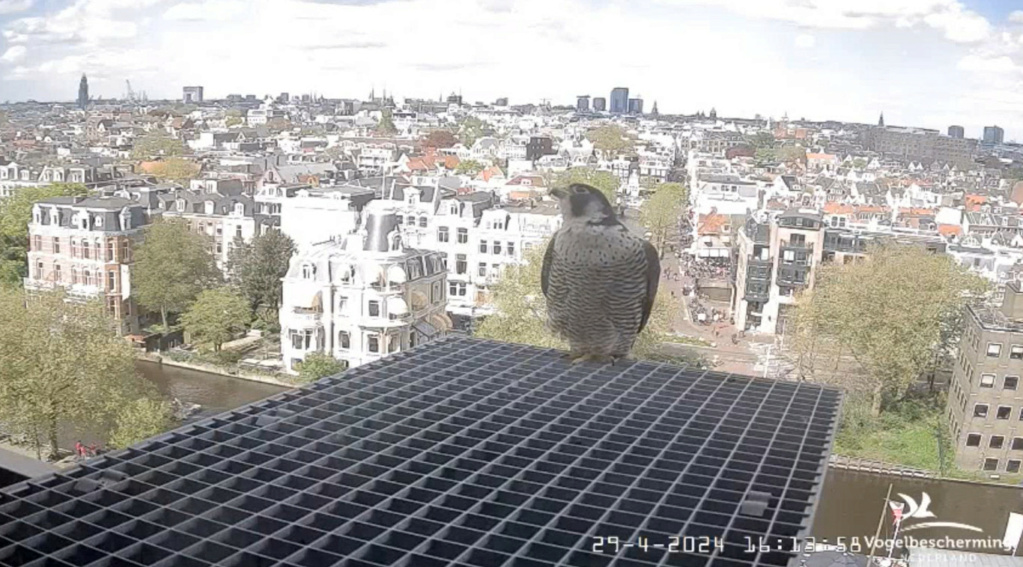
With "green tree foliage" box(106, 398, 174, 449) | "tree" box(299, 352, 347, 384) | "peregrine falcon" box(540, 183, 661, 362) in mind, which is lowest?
"tree" box(299, 352, 347, 384)

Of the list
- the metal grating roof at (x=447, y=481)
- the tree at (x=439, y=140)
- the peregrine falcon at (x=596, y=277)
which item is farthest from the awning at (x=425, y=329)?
the tree at (x=439, y=140)

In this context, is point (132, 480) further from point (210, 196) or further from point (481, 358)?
point (210, 196)

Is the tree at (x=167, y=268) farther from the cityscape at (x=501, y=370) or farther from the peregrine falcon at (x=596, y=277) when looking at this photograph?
the peregrine falcon at (x=596, y=277)

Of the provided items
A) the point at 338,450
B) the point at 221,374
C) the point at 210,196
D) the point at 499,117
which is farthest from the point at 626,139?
the point at 338,450

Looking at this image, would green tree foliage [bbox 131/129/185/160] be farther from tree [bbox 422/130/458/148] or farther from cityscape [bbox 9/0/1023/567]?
tree [bbox 422/130/458/148]

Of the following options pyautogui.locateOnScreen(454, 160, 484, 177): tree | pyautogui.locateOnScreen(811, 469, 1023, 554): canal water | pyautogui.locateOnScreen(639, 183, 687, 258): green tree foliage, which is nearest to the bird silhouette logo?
pyautogui.locateOnScreen(811, 469, 1023, 554): canal water
